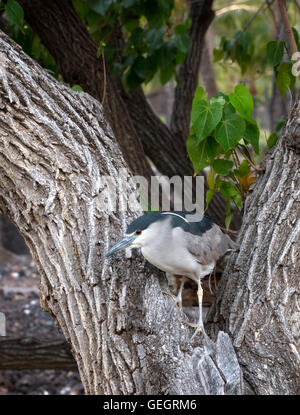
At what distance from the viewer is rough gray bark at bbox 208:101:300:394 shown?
6.68ft

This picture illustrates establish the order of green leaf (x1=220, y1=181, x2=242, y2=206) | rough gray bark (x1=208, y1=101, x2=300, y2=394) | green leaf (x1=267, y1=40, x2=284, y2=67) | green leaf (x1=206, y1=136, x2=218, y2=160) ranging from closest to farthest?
1. rough gray bark (x1=208, y1=101, x2=300, y2=394)
2. green leaf (x1=206, y1=136, x2=218, y2=160)
3. green leaf (x1=220, y1=181, x2=242, y2=206)
4. green leaf (x1=267, y1=40, x2=284, y2=67)

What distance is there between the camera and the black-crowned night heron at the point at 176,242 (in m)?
2.01

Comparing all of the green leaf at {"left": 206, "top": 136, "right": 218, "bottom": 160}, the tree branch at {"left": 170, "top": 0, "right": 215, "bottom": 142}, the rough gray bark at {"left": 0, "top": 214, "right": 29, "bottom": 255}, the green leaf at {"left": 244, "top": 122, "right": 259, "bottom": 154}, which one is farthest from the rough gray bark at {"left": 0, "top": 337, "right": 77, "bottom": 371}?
the rough gray bark at {"left": 0, "top": 214, "right": 29, "bottom": 255}

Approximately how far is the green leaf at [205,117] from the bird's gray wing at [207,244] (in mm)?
391

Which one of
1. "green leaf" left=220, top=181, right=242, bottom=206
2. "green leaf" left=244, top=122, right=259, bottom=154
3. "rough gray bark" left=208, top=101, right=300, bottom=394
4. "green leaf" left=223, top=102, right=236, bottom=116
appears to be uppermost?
"green leaf" left=223, top=102, right=236, bottom=116

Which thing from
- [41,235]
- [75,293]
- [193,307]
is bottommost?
[193,307]

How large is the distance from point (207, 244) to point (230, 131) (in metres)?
0.48

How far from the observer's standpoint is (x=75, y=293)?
6.71 ft

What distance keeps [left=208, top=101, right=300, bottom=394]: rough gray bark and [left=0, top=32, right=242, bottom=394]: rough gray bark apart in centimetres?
12

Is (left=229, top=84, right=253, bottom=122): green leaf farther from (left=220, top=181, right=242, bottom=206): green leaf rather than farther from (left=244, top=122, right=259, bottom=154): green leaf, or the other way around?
(left=220, top=181, right=242, bottom=206): green leaf

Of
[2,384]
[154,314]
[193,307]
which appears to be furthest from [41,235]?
[2,384]

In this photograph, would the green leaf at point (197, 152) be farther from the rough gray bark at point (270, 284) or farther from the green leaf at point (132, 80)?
the green leaf at point (132, 80)
